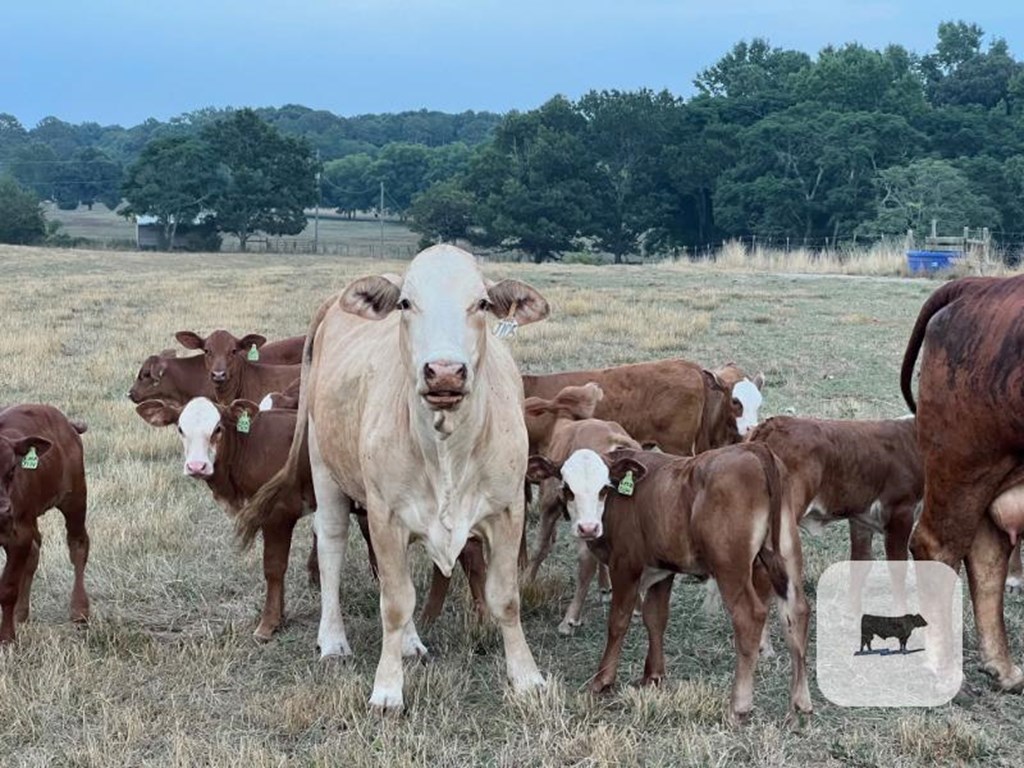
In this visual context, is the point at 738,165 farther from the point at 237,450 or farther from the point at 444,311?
the point at 444,311

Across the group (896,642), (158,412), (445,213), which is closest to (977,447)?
(896,642)

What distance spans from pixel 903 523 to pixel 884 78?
6336 cm

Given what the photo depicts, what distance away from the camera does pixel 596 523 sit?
5.50 meters

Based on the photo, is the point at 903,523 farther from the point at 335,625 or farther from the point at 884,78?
the point at 884,78

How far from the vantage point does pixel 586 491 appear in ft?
18.4

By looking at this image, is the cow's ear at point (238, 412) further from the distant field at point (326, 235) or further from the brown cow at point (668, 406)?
the distant field at point (326, 235)

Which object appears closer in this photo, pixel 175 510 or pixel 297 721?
pixel 297 721

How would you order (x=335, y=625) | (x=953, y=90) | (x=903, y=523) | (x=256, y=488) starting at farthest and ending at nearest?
1. (x=953, y=90)
2. (x=256, y=488)
3. (x=903, y=523)
4. (x=335, y=625)

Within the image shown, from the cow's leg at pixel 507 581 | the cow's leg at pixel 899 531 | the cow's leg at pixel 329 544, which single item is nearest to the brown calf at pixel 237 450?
the cow's leg at pixel 329 544

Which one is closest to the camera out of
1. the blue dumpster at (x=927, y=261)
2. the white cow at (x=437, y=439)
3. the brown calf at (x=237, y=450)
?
the white cow at (x=437, y=439)

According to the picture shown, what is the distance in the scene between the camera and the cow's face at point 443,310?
4582 mm

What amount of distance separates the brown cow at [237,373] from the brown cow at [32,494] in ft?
11.6

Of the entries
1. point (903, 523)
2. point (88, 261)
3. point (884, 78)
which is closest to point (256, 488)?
point (903, 523)

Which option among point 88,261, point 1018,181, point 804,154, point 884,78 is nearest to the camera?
point 88,261
